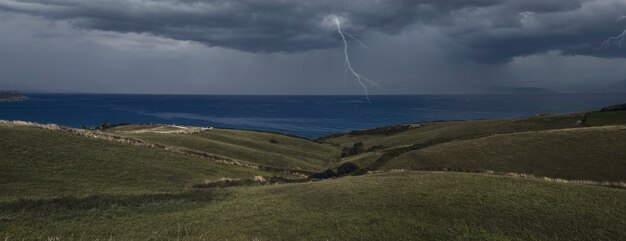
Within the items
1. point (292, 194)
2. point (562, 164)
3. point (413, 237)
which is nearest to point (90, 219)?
point (292, 194)

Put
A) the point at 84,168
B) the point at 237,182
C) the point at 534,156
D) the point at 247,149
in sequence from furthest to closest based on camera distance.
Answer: the point at 247,149, the point at 534,156, the point at 237,182, the point at 84,168

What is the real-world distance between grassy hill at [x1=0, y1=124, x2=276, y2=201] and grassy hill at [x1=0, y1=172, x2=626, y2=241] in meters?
3.95

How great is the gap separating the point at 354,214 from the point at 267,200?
6.14 meters

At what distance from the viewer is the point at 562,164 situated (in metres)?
43.2

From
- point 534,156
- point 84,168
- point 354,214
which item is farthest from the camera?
point 534,156

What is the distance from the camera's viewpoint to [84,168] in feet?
110

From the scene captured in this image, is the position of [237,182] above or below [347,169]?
above

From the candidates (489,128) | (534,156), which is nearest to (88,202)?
(534,156)

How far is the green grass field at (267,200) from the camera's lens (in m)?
20.1

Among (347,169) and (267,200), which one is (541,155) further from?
(267,200)

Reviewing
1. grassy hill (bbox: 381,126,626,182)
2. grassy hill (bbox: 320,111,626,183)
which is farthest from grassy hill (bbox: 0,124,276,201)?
grassy hill (bbox: 381,126,626,182)

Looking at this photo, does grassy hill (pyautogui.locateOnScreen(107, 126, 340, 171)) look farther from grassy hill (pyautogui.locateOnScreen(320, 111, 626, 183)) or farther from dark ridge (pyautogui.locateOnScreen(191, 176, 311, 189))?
dark ridge (pyautogui.locateOnScreen(191, 176, 311, 189))

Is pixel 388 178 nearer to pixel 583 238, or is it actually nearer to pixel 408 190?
pixel 408 190

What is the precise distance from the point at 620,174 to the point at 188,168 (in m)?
38.7
